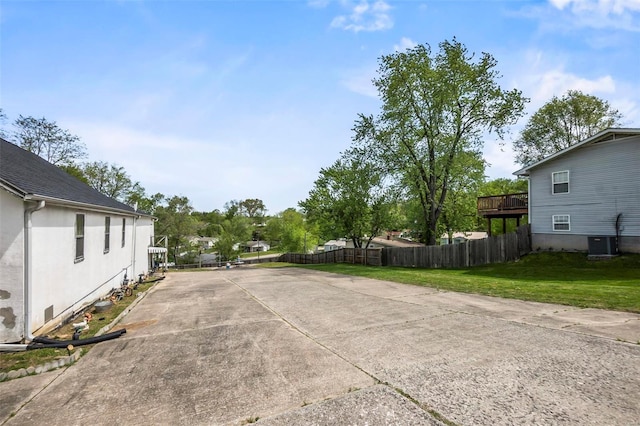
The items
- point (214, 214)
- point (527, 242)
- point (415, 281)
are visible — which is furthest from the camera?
point (214, 214)

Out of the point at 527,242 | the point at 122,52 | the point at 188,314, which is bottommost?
the point at 188,314

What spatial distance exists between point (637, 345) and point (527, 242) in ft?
50.0

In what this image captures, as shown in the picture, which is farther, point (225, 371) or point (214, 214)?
point (214, 214)

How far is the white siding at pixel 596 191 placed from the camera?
45.6ft

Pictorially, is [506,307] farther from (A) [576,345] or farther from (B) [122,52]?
(B) [122,52]

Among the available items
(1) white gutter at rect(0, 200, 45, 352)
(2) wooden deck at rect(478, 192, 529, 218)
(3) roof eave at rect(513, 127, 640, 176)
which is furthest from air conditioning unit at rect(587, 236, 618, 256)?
(1) white gutter at rect(0, 200, 45, 352)

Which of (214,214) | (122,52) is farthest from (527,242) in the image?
(214,214)

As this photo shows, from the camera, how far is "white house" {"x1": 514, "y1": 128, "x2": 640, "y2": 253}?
13938 mm

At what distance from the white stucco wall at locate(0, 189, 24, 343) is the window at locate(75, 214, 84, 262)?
270cm

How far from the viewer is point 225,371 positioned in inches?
165

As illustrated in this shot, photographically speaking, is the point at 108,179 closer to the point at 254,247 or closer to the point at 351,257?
the point at 351,257

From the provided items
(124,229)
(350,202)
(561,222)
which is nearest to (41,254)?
(124,229)

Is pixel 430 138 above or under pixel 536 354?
above

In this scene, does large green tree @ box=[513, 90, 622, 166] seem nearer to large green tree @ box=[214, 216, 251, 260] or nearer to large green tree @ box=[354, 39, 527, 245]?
large green tree @ box=[354, 39, 527, 245]
